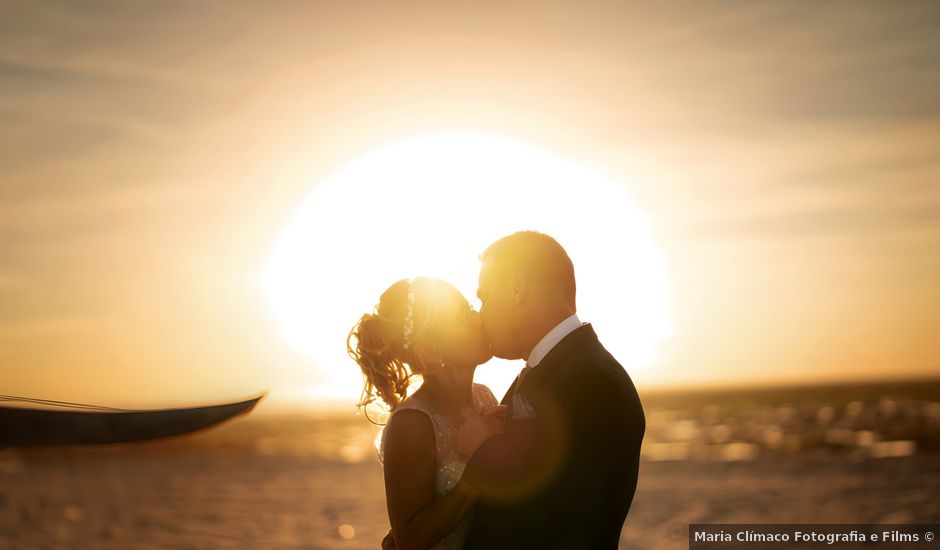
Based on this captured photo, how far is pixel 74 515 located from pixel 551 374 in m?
25.9

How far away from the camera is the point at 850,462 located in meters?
33.1

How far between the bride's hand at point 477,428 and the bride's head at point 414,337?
0.40 metres

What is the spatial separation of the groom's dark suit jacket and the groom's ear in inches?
15.0

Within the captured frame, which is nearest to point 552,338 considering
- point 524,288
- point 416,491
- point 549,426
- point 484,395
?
point 524,288

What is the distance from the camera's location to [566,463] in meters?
3.91

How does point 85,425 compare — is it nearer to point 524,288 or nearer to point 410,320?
point 524,288

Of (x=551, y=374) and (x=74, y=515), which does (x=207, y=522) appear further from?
(x=551, y=374)

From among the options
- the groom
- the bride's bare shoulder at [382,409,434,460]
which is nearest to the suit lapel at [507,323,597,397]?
the groom

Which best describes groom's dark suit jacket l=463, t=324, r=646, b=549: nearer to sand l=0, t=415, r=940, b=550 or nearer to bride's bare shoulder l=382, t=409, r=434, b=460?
bride's bare shoulder l=382, t=409, r=434, b=460

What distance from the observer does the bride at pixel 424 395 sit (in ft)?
14.6

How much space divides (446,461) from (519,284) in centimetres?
108

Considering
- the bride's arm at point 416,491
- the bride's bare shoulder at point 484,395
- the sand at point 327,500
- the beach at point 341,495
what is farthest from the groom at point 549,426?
the sand at point 327,500

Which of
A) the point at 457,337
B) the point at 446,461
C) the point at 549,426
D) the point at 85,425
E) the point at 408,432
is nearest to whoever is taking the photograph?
A: the point at 85,425

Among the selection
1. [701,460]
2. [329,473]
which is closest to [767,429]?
[701,460]
